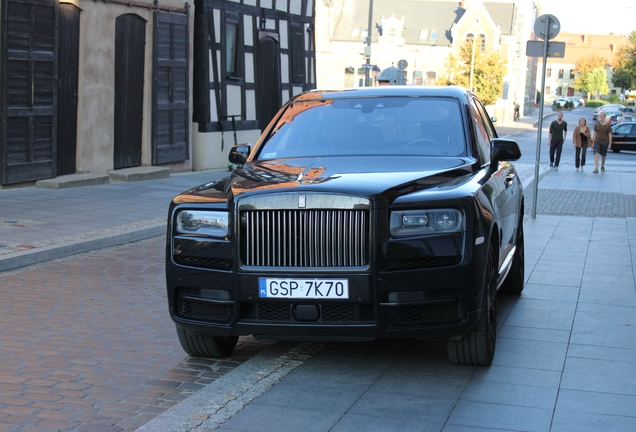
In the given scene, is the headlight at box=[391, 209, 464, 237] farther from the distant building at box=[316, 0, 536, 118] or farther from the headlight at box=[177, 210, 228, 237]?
the distant building at box=[316, 0, 536, 118]

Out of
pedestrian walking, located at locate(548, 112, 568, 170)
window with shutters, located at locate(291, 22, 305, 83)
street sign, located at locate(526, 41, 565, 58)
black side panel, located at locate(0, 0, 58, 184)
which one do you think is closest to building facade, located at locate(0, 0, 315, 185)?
black side panel, located at locate(0, 0, 58, 184)

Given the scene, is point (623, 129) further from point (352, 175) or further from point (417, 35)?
point (417, 35)

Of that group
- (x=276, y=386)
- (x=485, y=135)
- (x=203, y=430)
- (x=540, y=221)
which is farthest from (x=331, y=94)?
(x=540, y=221)

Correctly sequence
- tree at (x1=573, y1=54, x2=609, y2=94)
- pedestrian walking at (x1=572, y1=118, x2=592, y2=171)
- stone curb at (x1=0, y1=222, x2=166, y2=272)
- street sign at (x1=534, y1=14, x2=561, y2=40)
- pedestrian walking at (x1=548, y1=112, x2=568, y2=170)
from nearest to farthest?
stone curb at (x1=0, y1=222, x2=166, y2=272) < street sign at (x1=534, y1=14, x2=561, y2=40) < pedestrian walking at (x1=572, y1=118, x2=592, y2=171) < pedestrian walking at (x1=548, y1=112, x2=568, y2=170) < tree at (x1=573, y1=54, x2=609, y2=94)

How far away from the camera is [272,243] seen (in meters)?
5.52

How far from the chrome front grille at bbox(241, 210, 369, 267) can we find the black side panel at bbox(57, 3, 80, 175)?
11653 mm

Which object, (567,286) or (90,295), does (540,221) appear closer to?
(567,286)

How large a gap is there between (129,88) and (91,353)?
42.8 ft

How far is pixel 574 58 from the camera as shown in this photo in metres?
182

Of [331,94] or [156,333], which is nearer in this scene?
[156,333]

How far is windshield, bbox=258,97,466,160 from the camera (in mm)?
6836

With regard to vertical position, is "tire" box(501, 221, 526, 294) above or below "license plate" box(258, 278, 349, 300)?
below

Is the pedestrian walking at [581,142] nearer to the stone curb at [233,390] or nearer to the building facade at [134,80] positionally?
the building facade at [134,80]

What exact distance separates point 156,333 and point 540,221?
29.1 ft
